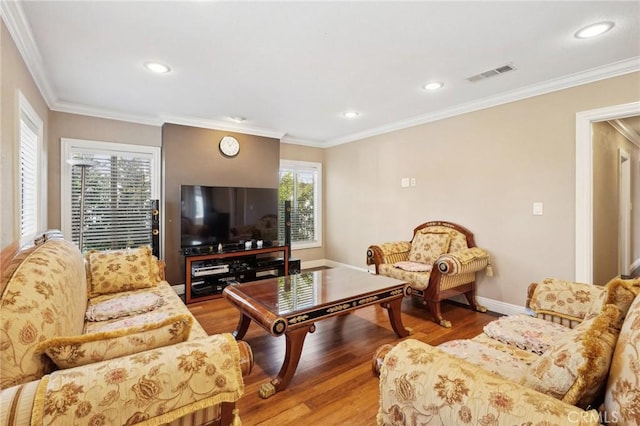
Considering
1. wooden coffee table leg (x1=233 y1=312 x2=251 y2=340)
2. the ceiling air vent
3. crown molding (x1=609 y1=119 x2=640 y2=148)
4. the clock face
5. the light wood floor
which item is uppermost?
the ceiling air vent

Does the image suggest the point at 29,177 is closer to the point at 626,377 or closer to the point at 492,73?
the point at 626,377

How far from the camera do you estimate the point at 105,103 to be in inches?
136

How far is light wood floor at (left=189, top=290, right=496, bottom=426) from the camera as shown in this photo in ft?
5.74

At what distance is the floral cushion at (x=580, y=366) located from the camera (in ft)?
2.87

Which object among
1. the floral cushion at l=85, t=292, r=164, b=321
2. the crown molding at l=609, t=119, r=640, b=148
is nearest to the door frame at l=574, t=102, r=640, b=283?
the crown molding at l=609, t=119, r=640, b=148

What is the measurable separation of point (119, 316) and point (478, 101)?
3977 mm

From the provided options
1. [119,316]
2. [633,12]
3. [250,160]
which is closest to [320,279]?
[119,316]

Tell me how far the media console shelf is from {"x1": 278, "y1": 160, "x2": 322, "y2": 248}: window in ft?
2.94

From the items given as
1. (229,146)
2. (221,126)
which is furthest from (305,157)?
(221,126)

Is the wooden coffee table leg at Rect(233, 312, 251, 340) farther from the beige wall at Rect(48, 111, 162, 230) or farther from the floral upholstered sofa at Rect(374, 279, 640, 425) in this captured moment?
the beige wall at Rect(48, 111, 162, 230)

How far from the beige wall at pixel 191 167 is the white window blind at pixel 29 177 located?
1.31m

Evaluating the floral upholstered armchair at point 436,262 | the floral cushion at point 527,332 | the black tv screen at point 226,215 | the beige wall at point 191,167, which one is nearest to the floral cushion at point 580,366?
the floral cushion at point 527,332

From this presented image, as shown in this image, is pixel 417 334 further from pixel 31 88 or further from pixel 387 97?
pixel 31 88

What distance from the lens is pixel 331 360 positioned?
234cm
